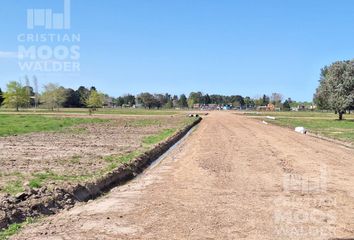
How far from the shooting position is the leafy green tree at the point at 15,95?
387 ft

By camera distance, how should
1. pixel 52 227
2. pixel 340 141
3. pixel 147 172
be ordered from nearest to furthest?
pixel 52 227
pixel 147 172
pixel 340 141

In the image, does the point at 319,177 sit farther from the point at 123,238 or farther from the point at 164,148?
the point at 164,148

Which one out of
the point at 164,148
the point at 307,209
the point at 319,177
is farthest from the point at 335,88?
the point at 307,209

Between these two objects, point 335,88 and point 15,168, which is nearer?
point 15,168

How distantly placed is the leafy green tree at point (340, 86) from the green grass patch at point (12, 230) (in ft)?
218

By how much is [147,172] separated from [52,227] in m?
7.99

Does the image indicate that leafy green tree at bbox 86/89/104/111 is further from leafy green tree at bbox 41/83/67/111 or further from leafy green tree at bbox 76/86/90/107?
leafy green tree at bbox 41/83/67/111

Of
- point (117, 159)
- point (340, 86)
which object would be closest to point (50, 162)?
point (117, 159)

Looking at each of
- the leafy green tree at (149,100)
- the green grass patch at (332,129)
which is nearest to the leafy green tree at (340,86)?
the green grass patch at (332,129)

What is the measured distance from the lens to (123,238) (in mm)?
7484

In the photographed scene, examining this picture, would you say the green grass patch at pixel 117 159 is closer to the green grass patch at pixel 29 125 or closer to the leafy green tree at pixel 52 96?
the green grass patch at pixel 29 125

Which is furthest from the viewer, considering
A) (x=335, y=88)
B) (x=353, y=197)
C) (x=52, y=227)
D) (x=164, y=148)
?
(x=335, y=88)

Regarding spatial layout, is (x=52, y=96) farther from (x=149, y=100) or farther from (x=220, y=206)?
(x=220, y=206)

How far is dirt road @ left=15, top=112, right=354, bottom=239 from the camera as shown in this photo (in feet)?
25.9
